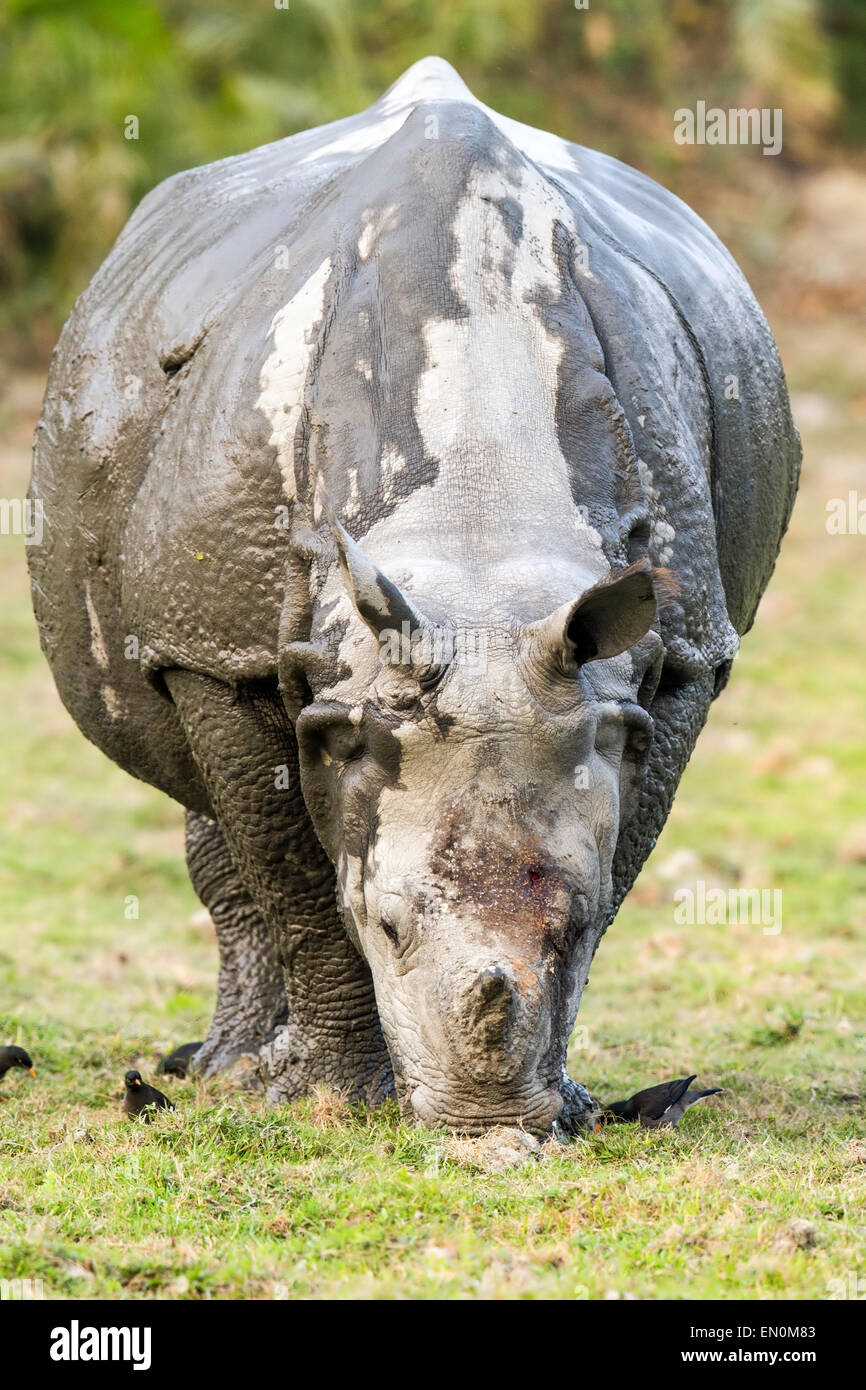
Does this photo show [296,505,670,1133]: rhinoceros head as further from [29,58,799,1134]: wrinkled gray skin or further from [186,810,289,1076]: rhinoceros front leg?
[186,810,289,1076]: rhinoceros front leg

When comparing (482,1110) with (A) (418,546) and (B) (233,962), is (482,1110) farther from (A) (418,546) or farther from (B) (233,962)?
(B) (233,962)

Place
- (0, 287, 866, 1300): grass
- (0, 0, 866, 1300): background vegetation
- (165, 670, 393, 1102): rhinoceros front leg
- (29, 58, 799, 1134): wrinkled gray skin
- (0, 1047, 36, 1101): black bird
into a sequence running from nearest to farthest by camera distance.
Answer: (0, 287, 866, 1300): grass, (0, 0, 866, 1300): background vegetation, (29, 58, 799, 1134): wrinkled gray skin, (165, 670, 393, 1102): rhinoceros front leg, (0, 1047, 36, 1101): black bird

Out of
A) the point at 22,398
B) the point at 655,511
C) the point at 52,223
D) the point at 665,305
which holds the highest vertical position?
the point at 52,223

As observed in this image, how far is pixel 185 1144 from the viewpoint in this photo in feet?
16.7

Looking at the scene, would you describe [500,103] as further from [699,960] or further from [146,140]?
[699,960]

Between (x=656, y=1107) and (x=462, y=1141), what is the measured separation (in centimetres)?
106

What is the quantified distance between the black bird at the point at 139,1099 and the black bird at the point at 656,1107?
1.30 meters

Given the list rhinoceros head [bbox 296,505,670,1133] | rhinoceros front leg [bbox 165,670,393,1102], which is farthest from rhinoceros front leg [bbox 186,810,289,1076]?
rhinoceros head [bbox 296,505,670,1133]

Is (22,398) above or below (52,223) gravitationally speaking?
below

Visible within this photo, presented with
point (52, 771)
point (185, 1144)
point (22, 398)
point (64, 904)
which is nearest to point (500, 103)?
point (22, 398)

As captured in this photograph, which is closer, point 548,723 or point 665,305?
point 548,723

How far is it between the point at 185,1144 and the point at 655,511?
2.12m

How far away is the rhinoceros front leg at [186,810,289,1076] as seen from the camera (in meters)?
6.60

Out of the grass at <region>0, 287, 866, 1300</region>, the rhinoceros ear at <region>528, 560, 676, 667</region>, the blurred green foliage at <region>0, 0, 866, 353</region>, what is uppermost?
the blurred green foliage at <region>0, 0, 866, 353</region>
